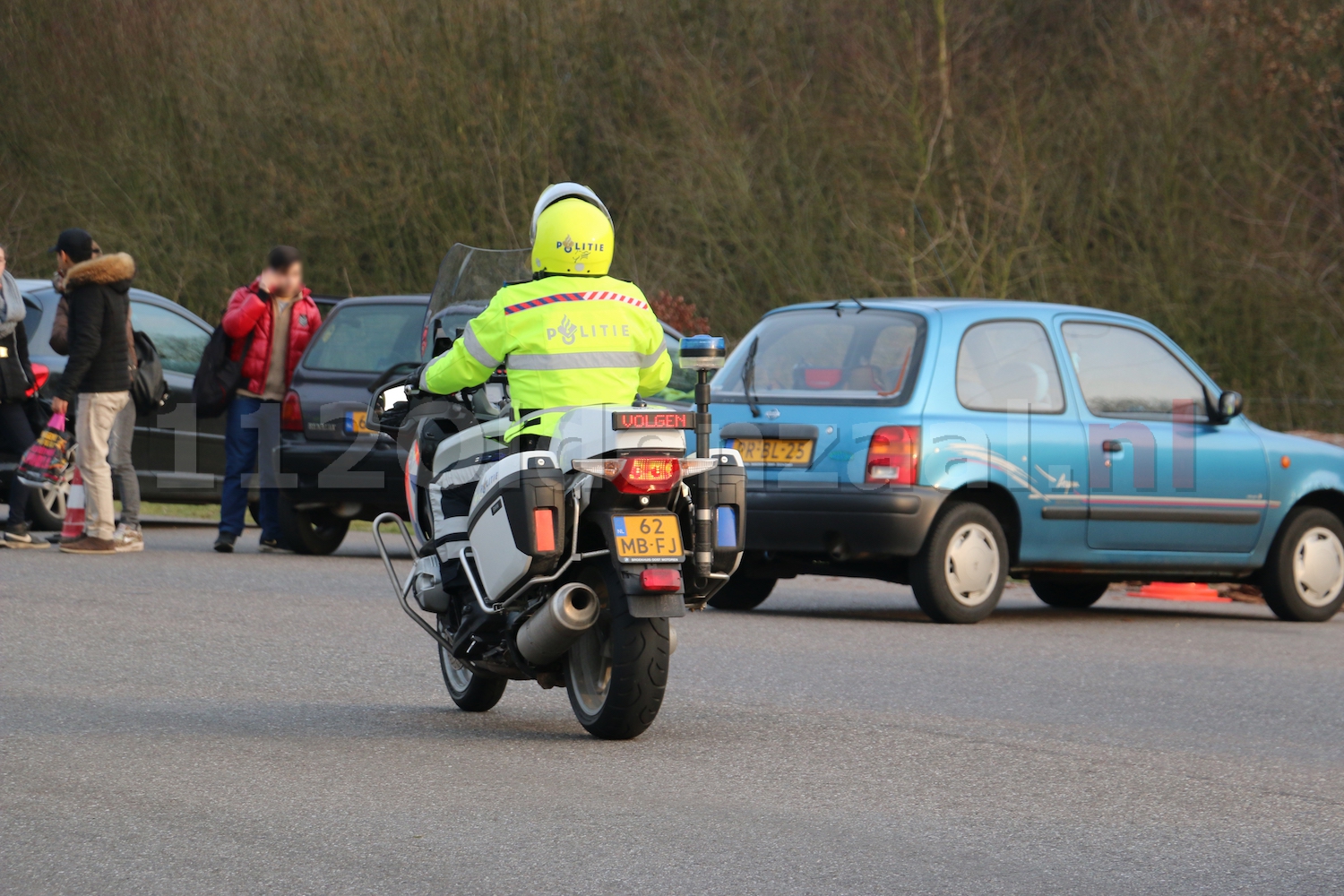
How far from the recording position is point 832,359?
1090 cm

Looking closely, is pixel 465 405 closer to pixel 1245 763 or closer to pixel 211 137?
pixel 1245 763

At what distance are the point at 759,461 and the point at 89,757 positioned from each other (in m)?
5.27

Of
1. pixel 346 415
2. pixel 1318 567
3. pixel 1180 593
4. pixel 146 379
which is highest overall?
pixel 146 379

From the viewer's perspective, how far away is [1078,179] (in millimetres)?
23984

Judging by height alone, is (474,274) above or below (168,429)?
above

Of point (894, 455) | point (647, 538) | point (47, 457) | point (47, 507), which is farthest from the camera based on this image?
point (47, 507)

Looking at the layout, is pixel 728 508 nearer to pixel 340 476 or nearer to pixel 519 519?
pixel 519 519

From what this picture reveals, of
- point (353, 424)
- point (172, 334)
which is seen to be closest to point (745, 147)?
point (172, 334)

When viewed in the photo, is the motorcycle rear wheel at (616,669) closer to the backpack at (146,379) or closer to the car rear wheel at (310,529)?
the car rear wheel at (310,529)

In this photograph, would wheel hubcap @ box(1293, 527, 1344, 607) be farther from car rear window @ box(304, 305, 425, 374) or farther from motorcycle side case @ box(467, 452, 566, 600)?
motorcycle side case @ box(467, 452, 566, 600)

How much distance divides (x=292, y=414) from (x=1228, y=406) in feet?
20.1

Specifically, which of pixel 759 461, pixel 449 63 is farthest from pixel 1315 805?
pixel 449 63

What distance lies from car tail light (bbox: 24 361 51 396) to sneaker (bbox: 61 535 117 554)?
1.11m

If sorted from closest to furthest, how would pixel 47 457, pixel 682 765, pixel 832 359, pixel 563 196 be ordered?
1. pixel 682 765
2. pixel 563 196
3. pixel 832 359
4. pixel 47 457
